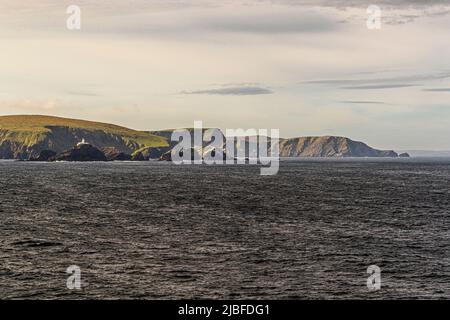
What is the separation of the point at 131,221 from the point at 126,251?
23.5 metres

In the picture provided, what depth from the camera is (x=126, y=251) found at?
5900 cm

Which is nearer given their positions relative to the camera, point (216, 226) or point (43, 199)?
point (216, 226)

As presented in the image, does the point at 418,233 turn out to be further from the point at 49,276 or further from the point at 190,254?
the point at 49,276

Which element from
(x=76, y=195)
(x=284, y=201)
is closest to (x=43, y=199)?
(x=76, y=195)

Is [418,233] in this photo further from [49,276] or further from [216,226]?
[49,276]

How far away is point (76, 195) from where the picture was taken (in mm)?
124625

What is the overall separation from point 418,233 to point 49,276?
47.1 meters
